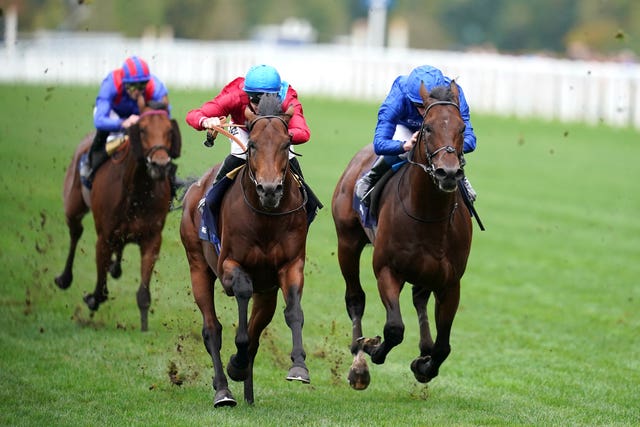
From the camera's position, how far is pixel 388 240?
7.88 meters

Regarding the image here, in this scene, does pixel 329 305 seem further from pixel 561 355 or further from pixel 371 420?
pixel 371 420

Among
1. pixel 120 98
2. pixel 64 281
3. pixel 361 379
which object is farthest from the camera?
pixel 64 281

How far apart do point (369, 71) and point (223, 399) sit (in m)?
25.8

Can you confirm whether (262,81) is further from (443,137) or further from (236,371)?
(236,371)

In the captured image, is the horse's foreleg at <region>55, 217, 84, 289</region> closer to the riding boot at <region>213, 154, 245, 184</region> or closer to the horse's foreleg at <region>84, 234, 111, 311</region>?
the horse's foreleg at <region>84, 234, 111, 311</region>

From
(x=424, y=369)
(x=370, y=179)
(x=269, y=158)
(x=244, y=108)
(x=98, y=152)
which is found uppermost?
(x=244, y=108)

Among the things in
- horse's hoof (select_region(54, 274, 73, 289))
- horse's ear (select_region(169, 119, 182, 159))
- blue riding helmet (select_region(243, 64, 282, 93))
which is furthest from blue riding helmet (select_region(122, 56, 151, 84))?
blue riding helmet (select_region(243, 64, 282, 93))

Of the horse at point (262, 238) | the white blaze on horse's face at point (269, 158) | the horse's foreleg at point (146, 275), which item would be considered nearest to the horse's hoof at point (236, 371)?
the horse at point (262, 238)

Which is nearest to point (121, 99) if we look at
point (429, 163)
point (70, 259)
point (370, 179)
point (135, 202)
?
point (135, 202)

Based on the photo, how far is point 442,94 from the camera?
7.36m

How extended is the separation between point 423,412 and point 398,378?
141 centimetres

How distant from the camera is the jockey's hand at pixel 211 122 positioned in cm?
766

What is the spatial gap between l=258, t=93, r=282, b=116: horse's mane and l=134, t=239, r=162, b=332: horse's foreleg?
11.6 feet

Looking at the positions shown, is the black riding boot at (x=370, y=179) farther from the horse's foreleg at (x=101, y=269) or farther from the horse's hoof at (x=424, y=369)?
the horse's foreleg at (x=101, y=269)
